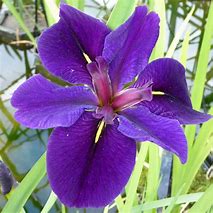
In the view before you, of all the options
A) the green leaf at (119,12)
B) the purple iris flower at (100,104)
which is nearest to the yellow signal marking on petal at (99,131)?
the purple iris flower at (100,104)

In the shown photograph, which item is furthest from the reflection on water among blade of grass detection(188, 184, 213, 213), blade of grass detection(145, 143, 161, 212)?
blade of grass detection(188, 184, 213, 213)

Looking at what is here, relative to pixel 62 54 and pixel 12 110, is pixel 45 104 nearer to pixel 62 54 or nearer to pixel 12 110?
pixel 62 54

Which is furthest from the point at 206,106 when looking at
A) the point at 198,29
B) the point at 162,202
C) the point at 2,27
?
the point at 162,202

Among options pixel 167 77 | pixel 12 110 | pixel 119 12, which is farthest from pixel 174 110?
pixel 12 110

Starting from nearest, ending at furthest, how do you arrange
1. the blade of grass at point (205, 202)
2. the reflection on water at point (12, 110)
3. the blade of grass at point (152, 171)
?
1. the blade of grass at point (205, 202)
2. the blade of grass at point (152, 171)
3. the reflection on water at point (12, 110)

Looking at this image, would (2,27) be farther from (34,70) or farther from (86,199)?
(86,199)

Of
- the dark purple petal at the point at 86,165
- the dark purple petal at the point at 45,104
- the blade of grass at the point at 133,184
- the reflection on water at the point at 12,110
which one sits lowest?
the reflection on water at the point at 12,110

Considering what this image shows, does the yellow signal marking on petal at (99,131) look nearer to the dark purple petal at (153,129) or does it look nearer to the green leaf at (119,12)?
the dark purple petal at (153,129)

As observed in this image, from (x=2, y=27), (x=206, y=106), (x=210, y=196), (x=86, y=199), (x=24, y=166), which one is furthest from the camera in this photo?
(x=2, y=27)
